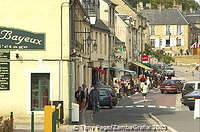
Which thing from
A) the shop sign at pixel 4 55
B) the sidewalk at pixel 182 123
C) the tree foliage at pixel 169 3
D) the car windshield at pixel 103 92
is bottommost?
the sidewalk at pixel 182 123

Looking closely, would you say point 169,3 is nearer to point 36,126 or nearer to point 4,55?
point 4,55

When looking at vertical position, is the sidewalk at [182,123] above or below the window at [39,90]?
below

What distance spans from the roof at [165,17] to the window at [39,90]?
121m

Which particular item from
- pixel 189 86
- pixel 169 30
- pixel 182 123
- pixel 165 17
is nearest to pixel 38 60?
pixel 182 123

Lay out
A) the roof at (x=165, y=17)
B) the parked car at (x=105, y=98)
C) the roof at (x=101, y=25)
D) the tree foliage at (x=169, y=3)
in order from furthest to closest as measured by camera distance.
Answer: the tree foliage at (x=169, y=3), the roof at (x=165, y=17), the roof at (x=101, y=25), the parked car at (x=105, y=98)

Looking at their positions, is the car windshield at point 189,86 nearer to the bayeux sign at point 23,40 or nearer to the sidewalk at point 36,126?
the sidewalk at point 36,126

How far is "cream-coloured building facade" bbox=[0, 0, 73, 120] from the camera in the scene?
90.0 ft

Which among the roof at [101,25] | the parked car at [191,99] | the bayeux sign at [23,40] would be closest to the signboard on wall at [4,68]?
the bayeux sign at [23,40]

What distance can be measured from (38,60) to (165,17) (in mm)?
123092

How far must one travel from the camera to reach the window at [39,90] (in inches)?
1085

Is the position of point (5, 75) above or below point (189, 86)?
above

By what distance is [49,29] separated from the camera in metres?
27.6

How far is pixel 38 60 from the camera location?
27516 mm

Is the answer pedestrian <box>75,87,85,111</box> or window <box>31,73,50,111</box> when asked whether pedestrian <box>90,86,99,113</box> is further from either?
window <box>31,73,50,111</box>
